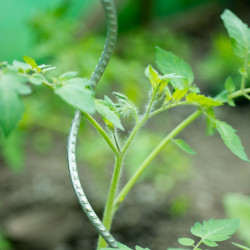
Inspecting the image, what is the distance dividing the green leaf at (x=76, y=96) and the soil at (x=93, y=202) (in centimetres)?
130

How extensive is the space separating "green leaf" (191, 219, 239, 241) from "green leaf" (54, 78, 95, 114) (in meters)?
0.27

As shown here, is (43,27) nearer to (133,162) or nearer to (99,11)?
(133,162)

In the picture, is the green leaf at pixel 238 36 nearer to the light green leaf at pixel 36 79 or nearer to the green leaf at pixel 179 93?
the green leaf at pixel 179 93

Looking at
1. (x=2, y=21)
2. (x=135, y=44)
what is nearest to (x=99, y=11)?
(x=135, y=44)

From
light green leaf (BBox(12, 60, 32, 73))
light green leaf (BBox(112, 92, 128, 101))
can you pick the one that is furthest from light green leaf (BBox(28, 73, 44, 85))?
light green leaf (BBox(112, 92, 128, 101))

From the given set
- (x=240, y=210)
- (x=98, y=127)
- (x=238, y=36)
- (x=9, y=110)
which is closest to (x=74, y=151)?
(x=98, y=127)

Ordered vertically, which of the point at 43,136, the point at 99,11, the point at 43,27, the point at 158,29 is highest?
the point at 43,27

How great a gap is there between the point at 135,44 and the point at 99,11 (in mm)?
369

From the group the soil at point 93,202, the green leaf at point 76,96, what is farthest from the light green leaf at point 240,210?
the green leaf at point 76,96

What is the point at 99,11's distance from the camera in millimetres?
2980

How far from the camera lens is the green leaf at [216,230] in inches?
23.0

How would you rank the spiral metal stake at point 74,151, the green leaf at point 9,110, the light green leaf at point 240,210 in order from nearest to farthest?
1. the green leaf at point 9,110
2. the spiral metal stake at point 74,151
3. the light green leaf at point 240,210

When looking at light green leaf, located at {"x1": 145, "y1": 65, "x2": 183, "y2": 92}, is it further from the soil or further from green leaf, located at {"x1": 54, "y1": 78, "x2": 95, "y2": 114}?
the soil

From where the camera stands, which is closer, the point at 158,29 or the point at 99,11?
the point at 99,11
